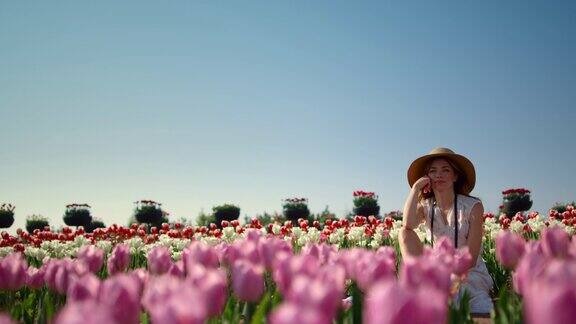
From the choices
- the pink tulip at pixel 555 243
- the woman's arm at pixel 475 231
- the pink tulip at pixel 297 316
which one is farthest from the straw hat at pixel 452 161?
the pink tulip at pixel 297 316

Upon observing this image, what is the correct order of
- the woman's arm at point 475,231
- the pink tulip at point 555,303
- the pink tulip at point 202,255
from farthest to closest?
the woman's arm at point 475,231
the pink tulip at point 202,255
the pink tulip at point 555,303

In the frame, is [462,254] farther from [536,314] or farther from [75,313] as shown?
[75,313]

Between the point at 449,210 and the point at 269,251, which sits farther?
the point at 449,210

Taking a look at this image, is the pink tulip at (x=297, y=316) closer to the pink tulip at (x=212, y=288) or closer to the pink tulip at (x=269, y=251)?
the pink tulip at (x=212, y=288)

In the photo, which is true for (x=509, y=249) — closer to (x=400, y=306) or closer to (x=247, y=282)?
(x=247, y=282)

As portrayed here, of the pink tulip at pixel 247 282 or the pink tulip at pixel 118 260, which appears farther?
the pink tulip at pixel 118 260

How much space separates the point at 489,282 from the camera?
14.4 feet

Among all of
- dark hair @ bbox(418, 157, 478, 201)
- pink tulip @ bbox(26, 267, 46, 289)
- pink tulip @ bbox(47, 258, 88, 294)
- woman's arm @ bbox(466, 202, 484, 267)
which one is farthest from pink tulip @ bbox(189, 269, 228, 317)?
dark hair @ bbox(418, 157, 478, 201)

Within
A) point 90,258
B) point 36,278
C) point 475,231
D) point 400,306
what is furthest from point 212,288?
point 475,231

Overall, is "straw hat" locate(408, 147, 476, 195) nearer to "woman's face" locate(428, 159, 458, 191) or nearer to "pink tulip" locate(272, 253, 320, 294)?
"woman's face" locate(428, 159, 458, 191)

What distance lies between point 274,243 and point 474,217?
9.24 feet

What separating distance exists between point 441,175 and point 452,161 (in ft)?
1.01

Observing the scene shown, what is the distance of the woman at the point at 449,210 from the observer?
13.6ft

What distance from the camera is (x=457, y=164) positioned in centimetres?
489
